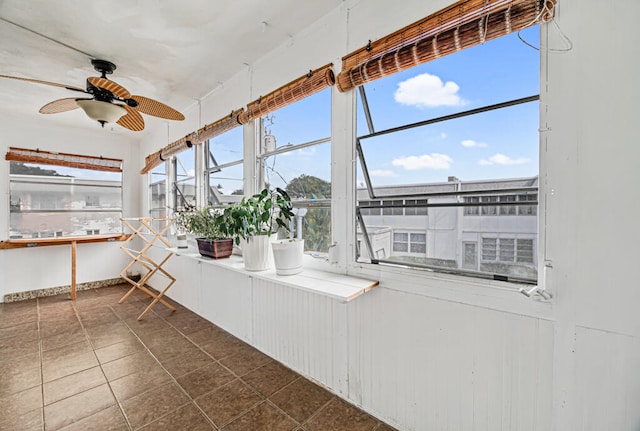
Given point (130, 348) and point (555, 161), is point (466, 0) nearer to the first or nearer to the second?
point (555, 161)

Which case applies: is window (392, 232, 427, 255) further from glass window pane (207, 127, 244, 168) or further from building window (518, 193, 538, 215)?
glass window pane (207, 127, 244, 168)

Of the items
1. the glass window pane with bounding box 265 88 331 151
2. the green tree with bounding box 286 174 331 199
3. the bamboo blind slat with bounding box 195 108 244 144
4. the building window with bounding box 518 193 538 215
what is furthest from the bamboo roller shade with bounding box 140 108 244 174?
the building window with bounding box 518 193 538 215

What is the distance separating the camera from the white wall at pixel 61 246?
4250 millimetres

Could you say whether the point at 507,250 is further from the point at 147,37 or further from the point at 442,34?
the point at 147,37

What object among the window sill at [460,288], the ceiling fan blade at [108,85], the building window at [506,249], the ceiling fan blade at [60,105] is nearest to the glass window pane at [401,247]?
the window sill at [460,288]

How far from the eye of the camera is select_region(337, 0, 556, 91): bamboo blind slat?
3.91 feet

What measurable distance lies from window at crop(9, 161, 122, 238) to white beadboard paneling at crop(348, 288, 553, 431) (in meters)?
5.30

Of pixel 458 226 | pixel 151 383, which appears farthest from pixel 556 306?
pixel 151 383

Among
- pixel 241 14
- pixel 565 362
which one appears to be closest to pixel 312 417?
pixel 565 362

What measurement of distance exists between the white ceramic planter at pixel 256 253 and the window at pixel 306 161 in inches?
14.2

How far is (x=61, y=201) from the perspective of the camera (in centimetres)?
470

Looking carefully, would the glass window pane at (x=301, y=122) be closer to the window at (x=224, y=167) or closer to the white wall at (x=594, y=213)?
the window at (x=224, y=167)

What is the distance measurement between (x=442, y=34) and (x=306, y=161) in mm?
1256

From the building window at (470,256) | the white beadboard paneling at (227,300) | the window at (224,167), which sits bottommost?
the white beadboard paneling at (227,300)
